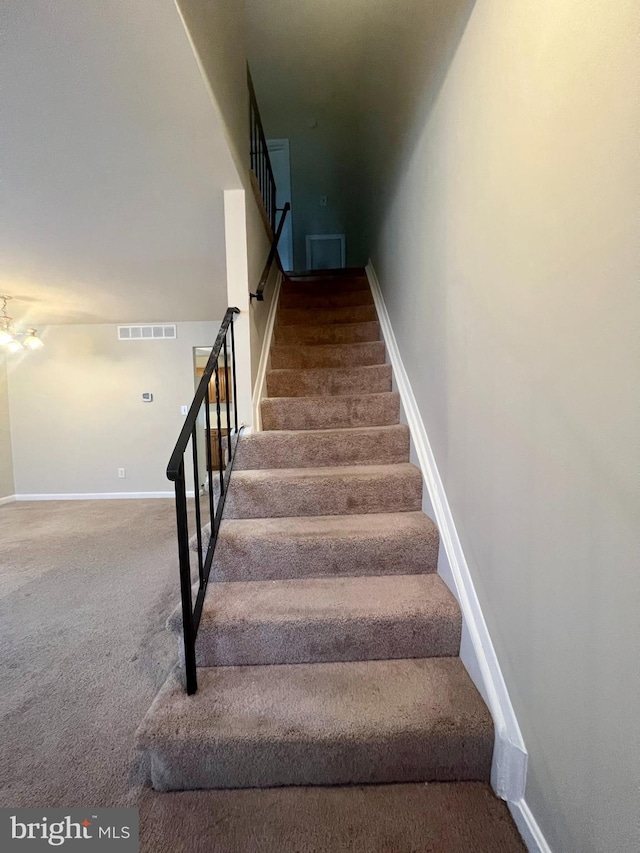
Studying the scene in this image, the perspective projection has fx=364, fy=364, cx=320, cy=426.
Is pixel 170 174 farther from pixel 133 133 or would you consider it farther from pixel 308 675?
pixel 308 675

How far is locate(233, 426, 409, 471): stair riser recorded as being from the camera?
2.02m

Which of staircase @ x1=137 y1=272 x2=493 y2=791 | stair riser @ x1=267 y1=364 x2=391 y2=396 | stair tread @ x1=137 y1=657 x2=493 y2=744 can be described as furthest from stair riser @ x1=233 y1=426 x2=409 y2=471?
stair tread @ x1=137 y1=657 x2=493 y2=744

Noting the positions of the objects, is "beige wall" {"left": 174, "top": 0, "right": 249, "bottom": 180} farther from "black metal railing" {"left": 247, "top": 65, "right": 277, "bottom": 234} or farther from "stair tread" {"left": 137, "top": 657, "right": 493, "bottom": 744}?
"stair tread" {"left": 137, "top": 657, "right": 493, "bottom": 744}

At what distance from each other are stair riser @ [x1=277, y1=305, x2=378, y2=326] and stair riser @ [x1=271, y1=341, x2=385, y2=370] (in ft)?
1.57

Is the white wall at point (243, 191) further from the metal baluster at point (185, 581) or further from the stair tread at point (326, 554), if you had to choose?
the metal baluster at point (185, 581)

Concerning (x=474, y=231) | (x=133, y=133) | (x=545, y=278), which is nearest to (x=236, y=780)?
(x=545, y=278)

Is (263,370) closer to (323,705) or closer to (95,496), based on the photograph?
(323,705)

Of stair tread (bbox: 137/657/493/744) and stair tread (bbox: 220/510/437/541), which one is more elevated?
stair tread (bbox: 220/510/437/541)

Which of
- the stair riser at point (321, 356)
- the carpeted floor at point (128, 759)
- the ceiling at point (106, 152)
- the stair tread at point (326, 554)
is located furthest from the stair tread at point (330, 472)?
the ceiling at point (106, 152)

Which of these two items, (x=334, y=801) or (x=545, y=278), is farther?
(x=334, y=801)

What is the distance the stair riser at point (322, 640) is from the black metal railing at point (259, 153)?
8.56ft

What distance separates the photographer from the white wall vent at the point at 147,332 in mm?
4535

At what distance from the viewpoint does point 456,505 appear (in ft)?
4.57

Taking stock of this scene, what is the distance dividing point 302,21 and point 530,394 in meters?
4.00
